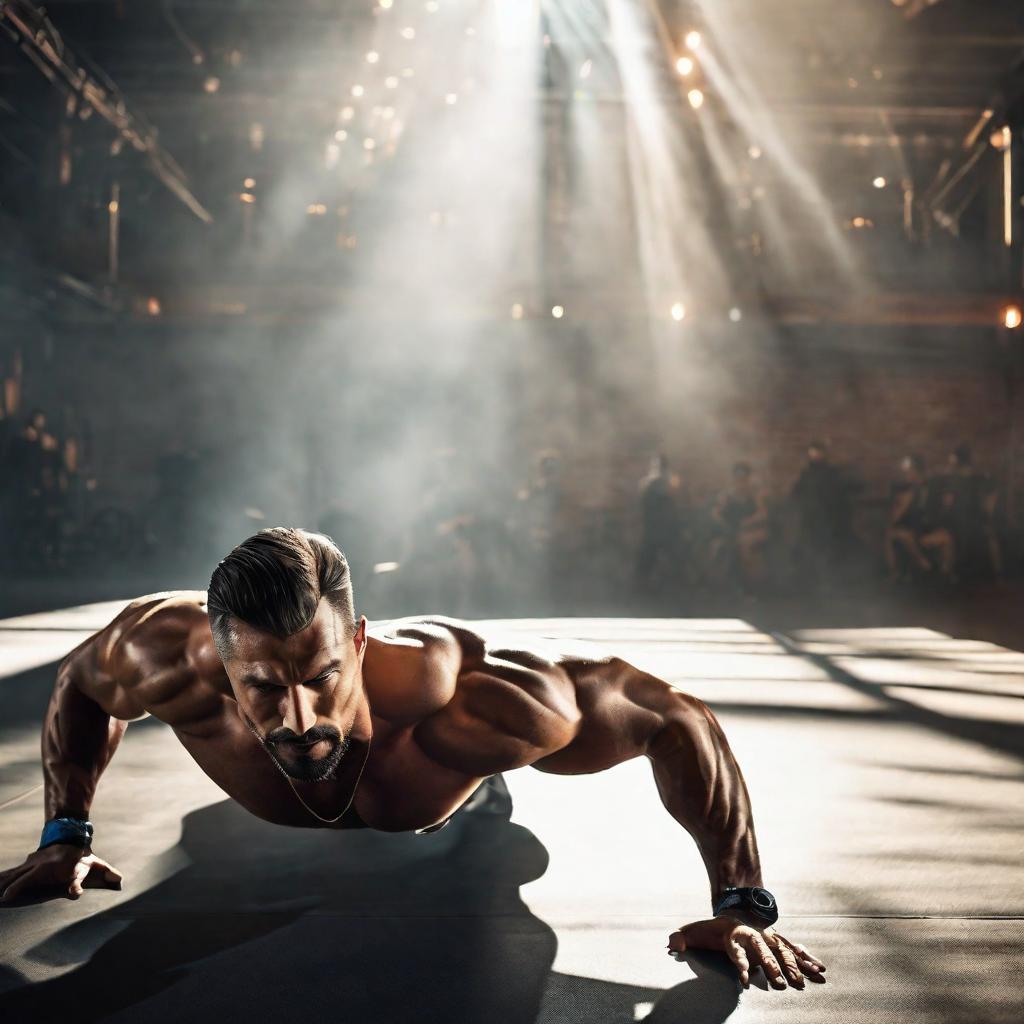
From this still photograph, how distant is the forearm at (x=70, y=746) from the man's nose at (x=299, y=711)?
2.36 ft

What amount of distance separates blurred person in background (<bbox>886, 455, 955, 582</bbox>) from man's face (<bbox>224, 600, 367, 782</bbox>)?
8.27 meters

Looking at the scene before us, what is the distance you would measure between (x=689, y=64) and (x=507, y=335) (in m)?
3.60

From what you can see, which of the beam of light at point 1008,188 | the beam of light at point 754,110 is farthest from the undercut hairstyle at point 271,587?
the beam of light at point 1008,188

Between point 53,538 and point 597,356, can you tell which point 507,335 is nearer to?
point 597,356

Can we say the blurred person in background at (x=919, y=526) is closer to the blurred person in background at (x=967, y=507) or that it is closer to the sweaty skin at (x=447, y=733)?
the blurred person in background at (x=967, y=507)

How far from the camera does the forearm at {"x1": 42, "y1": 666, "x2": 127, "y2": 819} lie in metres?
1.76

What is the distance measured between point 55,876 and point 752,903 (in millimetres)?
1230

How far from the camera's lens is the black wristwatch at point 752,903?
149 centimetres

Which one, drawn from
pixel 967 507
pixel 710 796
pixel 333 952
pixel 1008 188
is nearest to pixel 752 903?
pixel 710 796

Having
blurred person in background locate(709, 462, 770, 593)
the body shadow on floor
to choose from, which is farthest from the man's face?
blurred person in background locate(709, 462, 770, 593)

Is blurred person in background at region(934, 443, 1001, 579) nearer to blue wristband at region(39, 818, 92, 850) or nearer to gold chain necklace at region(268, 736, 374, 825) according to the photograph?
gold chain necklace at region(268, 736, 374, 825)

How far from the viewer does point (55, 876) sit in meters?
1.70

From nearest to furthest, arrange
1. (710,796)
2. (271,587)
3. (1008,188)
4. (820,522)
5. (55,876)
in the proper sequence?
(271,587) → (710,796) → (55,876) → (820,522) → (1008,188)

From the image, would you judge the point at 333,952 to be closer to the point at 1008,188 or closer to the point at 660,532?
the point at 660,532
